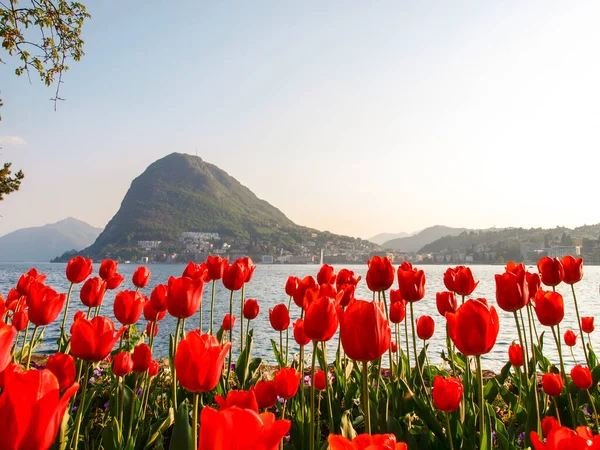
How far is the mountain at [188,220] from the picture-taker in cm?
13925

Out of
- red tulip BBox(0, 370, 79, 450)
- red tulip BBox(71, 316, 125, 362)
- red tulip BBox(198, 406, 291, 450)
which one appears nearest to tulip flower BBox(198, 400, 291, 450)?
red tulip BBox(198, 406, 291, 450)

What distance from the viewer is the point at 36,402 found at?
0.75 m

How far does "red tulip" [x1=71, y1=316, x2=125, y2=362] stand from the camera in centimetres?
159

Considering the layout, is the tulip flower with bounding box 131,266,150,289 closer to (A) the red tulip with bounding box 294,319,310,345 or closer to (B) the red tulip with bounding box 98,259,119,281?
(B) the red tulip with bounding box 98,259,119,281

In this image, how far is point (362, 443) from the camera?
29.3 inches

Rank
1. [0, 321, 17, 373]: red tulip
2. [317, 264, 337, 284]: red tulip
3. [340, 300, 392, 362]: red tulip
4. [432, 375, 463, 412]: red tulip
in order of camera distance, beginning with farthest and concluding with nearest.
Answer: [317, 264, 337, 284]: red tulip
[432, 375, 463, 412]: red tulip
[340, 300, 392, 362]: red tulip
[0, 321, 17, 373]: red tulip

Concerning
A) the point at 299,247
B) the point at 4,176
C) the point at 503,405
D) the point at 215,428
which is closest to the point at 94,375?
the point at 503,405

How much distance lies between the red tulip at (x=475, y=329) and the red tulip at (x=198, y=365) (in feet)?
2.63

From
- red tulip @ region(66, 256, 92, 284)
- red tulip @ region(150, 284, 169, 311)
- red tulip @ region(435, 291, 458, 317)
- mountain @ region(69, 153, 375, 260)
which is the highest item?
mountain @ region(69, 153, 375, 260)

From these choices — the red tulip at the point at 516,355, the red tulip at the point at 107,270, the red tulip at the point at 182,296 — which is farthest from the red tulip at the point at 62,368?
the red tulip at the point at 516,355

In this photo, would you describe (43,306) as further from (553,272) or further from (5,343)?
(553,272)

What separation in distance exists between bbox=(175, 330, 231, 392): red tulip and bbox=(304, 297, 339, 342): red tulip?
19.9 inches

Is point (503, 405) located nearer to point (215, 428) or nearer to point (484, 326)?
point (484, 326)

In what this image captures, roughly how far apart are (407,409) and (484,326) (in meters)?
1.36
